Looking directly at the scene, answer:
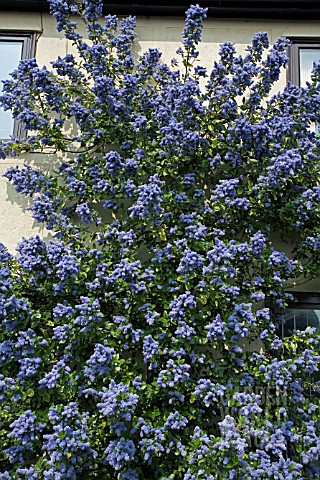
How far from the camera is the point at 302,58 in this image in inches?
236

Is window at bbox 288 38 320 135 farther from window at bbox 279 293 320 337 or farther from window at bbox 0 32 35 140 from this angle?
window at bbox 0 32 35 140

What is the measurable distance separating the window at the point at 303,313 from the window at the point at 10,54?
2.86m

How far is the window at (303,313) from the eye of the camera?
519 centimetres

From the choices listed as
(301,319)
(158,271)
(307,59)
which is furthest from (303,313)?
(307,59)

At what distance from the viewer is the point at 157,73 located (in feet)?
17.8

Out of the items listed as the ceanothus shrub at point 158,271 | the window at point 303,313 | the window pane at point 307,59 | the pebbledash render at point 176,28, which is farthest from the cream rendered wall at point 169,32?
the window at point 303,313

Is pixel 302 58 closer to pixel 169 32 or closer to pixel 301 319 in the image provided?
pixel 169 32

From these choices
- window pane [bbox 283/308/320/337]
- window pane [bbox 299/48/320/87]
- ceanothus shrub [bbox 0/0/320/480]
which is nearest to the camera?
ceanothus shrub [bbox 0/0/320/480]

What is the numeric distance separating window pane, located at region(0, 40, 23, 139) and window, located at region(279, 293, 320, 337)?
287 cm

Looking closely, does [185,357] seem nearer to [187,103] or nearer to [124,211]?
[124,211]

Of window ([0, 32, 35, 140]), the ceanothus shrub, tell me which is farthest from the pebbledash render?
the ceanothus shrub

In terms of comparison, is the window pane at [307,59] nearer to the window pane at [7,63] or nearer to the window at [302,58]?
the window at [302,58]

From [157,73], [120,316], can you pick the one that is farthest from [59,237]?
[157,73]

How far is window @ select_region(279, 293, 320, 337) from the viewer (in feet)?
17.0
